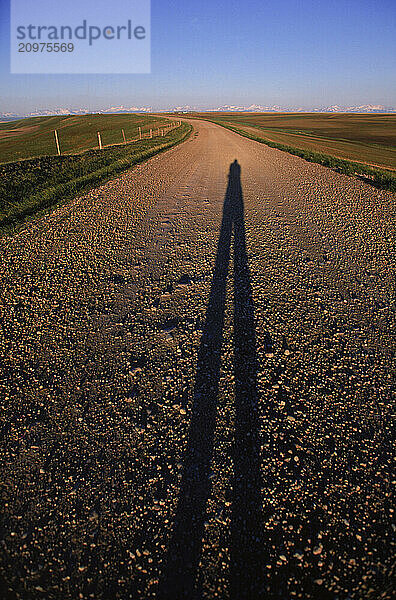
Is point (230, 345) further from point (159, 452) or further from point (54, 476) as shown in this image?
point (54, 476)

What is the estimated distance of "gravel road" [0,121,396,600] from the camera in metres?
1.71

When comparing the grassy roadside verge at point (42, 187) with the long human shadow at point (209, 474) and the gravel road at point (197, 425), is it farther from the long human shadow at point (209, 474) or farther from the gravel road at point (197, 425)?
the long human shadow at point (209, 474)

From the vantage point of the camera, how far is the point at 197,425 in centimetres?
243

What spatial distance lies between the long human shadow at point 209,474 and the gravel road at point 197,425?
0.04 feet

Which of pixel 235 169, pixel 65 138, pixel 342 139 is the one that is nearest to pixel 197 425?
pixel 235 169

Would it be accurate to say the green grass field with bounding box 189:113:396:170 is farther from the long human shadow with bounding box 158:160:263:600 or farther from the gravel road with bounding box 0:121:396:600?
the long human shadow with bounding box 158:160:263:600

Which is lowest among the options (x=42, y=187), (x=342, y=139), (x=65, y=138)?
(x=42, y=187)

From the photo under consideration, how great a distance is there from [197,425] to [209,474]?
0.41 meters

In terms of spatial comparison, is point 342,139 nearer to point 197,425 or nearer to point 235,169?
point 235,169

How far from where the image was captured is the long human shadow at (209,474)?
1.66m

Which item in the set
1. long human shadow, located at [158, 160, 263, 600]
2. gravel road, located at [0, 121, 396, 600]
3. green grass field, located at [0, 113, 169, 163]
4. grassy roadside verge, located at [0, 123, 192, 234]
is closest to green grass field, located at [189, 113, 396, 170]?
green grass field, located at [0, 113, 169, 163]

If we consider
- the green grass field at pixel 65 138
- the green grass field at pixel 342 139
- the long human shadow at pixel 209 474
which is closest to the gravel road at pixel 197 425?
the long human shadow at pixel 209 474

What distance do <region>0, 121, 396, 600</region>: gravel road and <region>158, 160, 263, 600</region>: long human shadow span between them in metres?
0.01

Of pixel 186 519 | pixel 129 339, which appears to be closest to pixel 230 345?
pixel 129 339
